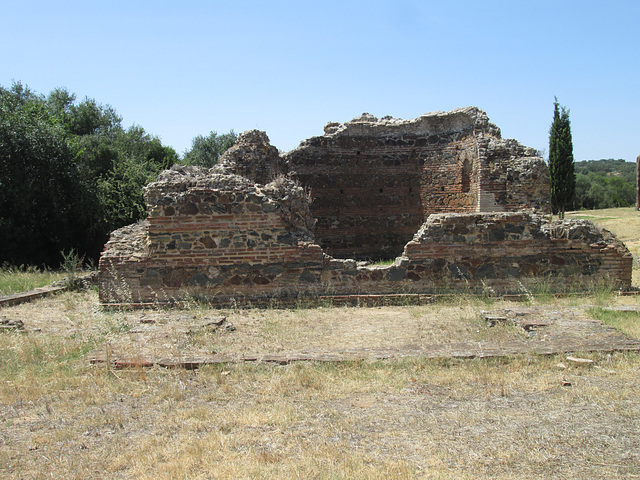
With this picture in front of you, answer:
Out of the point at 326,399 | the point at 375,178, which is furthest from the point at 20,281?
the point at 326,399

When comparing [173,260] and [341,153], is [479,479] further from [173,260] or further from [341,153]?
[341,153]

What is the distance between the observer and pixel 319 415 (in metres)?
4.18

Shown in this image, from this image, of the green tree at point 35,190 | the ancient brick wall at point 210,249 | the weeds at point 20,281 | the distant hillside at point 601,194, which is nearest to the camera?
the ancient brick wall at point 210,249

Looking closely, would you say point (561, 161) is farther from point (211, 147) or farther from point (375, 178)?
point (211, 147)

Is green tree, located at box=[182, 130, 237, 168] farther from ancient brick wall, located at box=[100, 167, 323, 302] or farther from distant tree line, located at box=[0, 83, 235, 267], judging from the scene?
ancient brick wall, located at box=[100, 167, 323, 302]

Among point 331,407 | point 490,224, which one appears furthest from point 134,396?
point 490,224

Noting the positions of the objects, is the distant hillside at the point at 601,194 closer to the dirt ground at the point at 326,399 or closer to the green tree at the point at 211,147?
the green tree at the point at 211,147

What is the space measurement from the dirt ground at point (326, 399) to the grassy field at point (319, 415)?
2cm

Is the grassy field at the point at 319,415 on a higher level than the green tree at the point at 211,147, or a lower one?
lower

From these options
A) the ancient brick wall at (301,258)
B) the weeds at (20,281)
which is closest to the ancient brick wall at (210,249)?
the ancient brick wall at (301,258)

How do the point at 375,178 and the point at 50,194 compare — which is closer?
the point at 375,178

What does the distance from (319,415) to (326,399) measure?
35 cm

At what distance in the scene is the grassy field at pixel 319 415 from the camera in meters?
3.37

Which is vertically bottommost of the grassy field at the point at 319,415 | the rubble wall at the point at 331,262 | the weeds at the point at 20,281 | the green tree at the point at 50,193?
the grassy field at the point at 319,415
